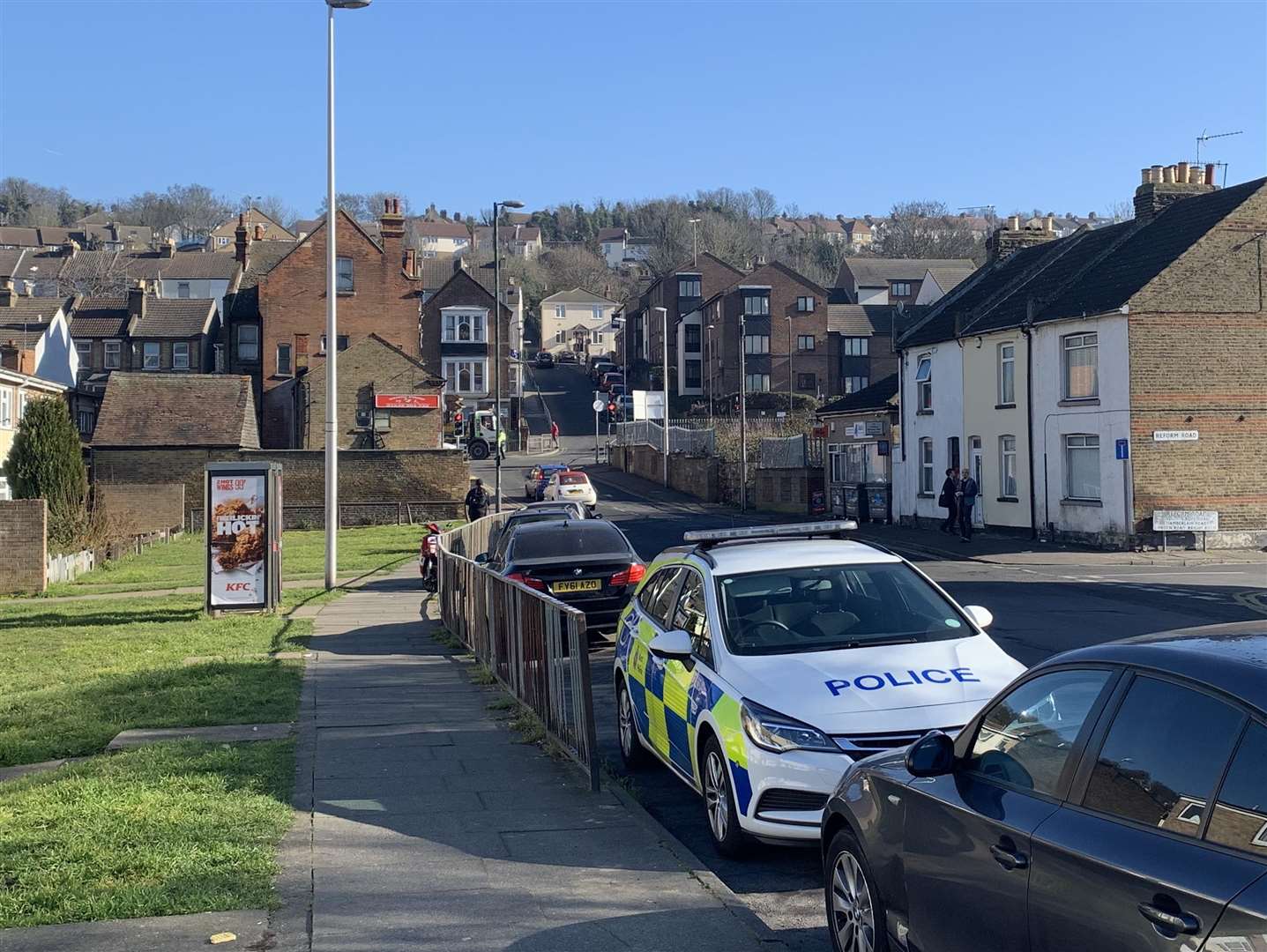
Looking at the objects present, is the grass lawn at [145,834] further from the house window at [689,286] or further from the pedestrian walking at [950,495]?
the house window at [689,286]

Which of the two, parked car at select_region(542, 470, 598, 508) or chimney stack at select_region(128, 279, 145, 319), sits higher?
chimney stack at select_region(128, 279, 145, 319)

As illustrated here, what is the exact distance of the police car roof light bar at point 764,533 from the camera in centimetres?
932

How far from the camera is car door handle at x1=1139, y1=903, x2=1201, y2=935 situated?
3.29m

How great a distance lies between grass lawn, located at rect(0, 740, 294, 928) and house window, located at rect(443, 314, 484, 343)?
78.2 m

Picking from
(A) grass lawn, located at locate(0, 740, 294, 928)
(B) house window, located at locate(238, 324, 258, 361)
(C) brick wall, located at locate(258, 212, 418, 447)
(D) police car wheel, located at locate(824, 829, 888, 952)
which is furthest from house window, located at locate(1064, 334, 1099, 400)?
(B) house window, located at locate(238, 324, 258, 361)

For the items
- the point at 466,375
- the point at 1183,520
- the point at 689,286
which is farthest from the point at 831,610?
A: the point at 689,286

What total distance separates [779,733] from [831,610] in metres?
1.64

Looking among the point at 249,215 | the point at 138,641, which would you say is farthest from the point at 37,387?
the point at 249,215

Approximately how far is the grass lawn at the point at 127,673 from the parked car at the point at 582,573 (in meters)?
2.94

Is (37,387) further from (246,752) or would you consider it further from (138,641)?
(246,752)

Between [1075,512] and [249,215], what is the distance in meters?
96.0

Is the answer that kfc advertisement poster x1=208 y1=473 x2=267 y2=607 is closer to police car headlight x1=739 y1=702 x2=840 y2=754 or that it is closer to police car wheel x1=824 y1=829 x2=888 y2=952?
police car headlight x1=739 y1=702 x2=840 y2=754

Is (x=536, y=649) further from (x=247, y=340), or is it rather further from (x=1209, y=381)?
(x=247, y=340)

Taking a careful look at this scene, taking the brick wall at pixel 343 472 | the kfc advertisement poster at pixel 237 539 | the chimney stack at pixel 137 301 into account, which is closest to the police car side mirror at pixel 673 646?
the kfc advertisement poster at pixel 237 539
